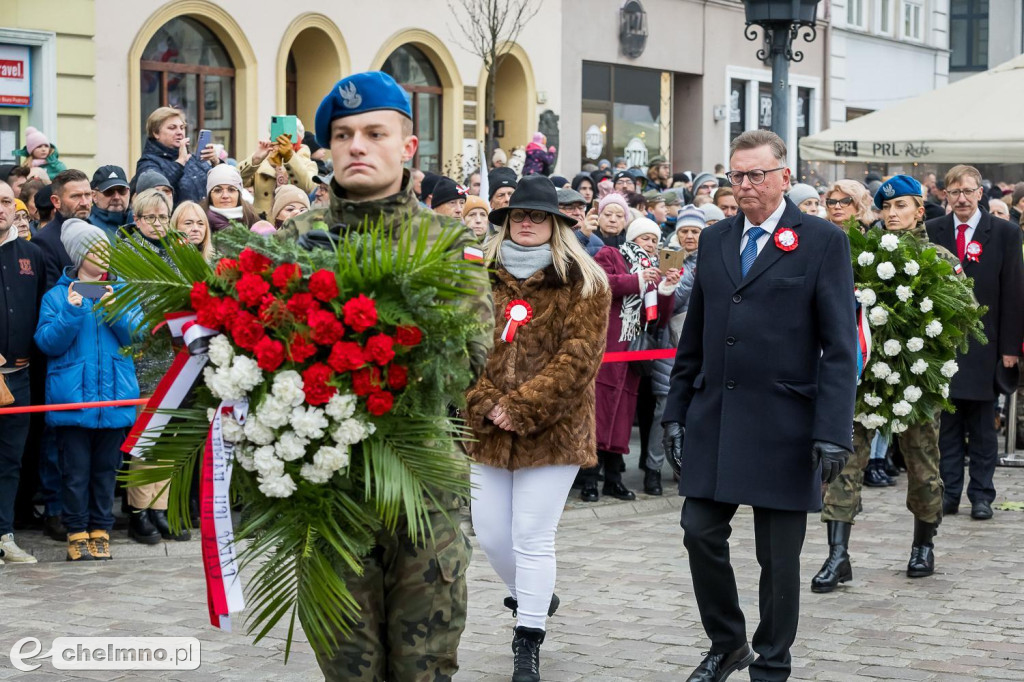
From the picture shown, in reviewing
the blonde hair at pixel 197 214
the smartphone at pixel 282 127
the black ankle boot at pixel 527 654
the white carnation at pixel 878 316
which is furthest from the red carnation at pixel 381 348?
the smartphone at pixel 282 127

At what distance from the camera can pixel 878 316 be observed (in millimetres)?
8180

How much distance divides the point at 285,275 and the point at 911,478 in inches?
211

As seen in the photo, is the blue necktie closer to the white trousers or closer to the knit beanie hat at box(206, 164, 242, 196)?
the white trousers

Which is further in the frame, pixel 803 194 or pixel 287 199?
pixel 803 194

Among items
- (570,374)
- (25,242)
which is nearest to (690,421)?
(570,374)

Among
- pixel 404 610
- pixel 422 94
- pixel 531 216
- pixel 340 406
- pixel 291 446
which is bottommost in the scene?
pixel 404 610

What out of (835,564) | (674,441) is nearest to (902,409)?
(835,564)

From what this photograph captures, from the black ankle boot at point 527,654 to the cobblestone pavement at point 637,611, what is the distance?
0.13 m

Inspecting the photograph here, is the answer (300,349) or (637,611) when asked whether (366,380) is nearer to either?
(300,349)

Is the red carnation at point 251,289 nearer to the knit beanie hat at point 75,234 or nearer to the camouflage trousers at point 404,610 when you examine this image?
the camouflage trousers at point 404,610

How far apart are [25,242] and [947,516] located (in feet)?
20.8

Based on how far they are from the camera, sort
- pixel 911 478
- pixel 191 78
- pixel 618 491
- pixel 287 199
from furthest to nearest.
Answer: pixel 191 78
pixel 618 491
pixel 287 199
pixel 911 478

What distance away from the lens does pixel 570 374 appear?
6.48m

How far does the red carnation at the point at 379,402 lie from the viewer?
3.77 m
